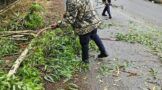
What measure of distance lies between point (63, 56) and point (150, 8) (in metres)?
15.6

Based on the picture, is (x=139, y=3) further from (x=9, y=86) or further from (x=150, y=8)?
(x=9, y=86)

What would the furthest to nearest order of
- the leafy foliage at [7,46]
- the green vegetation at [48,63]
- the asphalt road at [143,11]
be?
the asphalt road at [143,11]
the leafy foliage at [7,46]
the green vegetation at [48,63]

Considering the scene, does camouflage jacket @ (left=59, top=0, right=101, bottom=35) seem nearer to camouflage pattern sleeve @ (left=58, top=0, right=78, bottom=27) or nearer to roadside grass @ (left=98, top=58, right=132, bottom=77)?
camouflage pattern sleeve @ (left=58, top=0, right=78, bottom=27)

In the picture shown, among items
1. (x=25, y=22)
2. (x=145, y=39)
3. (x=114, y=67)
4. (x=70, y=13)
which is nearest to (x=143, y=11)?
(x=145, y=39)

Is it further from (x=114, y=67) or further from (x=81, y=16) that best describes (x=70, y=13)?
(x=114, y=67)

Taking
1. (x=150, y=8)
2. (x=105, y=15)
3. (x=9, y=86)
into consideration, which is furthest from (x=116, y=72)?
(x=150, y=8)

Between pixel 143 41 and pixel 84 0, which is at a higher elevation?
pixel 84 0

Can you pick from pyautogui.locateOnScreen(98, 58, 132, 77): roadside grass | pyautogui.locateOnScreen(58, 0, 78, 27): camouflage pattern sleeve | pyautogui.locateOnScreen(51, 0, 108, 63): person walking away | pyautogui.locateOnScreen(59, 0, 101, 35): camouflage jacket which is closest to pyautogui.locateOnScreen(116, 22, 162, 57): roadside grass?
pyautogui.locateOnScreen(98, 58, 132, 77): roadside grass

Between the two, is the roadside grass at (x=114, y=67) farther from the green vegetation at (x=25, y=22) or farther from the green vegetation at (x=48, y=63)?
the green vegetation at (x=25, y=22)

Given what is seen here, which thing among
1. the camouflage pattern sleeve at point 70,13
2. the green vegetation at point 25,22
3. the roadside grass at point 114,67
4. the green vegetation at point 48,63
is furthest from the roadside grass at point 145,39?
Answer: the camouflage pattern sleeve at point 70,13

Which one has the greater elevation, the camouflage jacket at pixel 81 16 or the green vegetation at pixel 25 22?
the camouflage jacket at pixel 81 16

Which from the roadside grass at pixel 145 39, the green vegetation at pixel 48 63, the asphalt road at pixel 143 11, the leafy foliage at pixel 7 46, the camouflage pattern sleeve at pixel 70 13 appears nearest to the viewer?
the green vegetation at pixel 48 63

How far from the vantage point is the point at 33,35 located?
31.6 ft

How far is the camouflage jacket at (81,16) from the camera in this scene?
26.6 feet
